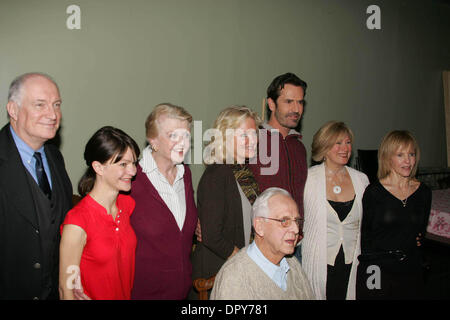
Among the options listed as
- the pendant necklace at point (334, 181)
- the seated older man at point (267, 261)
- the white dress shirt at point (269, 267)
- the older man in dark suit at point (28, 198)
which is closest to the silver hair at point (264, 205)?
the seated older man at point (267, 261)

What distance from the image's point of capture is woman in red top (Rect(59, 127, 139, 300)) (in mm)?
1528

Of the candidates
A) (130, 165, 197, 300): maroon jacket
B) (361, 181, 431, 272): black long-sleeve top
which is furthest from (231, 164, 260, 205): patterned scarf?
(361, 181, 431, 272): black long-sleeve top

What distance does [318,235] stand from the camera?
231 centimetres

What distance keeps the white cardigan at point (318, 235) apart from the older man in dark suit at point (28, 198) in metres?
1.64

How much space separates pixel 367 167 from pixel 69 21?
4.77 metres

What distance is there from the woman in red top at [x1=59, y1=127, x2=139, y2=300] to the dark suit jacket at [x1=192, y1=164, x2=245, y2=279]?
435 millimetres

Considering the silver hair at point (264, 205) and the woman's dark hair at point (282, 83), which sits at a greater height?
the woman's dark hair at point (282, 83)

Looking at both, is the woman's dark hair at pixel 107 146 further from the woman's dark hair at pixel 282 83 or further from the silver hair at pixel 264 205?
the woman's dark hair at pixel 282 83

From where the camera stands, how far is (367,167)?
17.9 feet

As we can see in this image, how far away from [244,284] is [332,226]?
0.99 meters

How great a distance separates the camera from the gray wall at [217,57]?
3.21 metres

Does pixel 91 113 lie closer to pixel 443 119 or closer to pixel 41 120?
pixel 41 120
